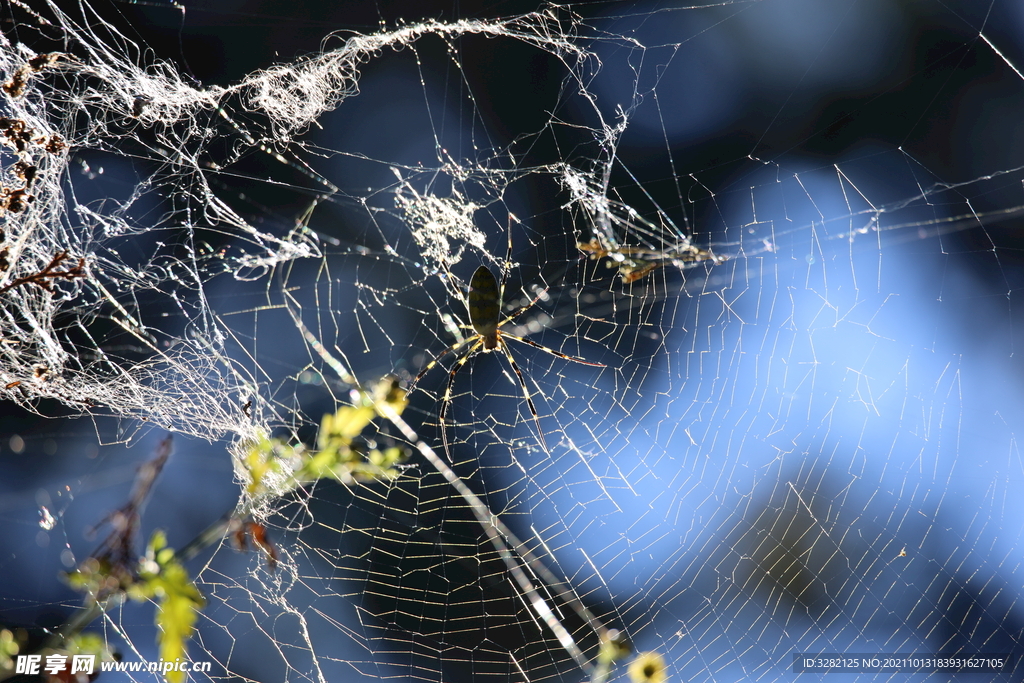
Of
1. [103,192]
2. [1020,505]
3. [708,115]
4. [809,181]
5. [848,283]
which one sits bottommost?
[1020,505]

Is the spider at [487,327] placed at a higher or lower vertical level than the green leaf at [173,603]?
higher

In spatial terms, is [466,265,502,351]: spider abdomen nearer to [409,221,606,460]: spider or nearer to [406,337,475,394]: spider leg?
[409,221,606,460]: spider

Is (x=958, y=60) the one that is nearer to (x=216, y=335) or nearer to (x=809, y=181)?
(x=809, y=181)

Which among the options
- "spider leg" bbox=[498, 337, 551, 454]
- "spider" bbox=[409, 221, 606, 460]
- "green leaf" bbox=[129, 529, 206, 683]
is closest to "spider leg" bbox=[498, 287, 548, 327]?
"spider" bbox=[409, 221, 606, 460]

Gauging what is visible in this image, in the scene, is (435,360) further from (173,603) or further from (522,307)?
(173,603)

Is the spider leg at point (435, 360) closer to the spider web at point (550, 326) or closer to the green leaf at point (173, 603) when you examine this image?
the spider web at point (550, 326)

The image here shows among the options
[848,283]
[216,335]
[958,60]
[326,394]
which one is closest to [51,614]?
[326,394]

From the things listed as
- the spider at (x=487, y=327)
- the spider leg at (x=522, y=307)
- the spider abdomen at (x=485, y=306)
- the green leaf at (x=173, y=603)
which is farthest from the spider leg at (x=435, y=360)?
the green leaf at (x=173, y=603)

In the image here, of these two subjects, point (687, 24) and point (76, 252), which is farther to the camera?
Result: point (687, 24)
